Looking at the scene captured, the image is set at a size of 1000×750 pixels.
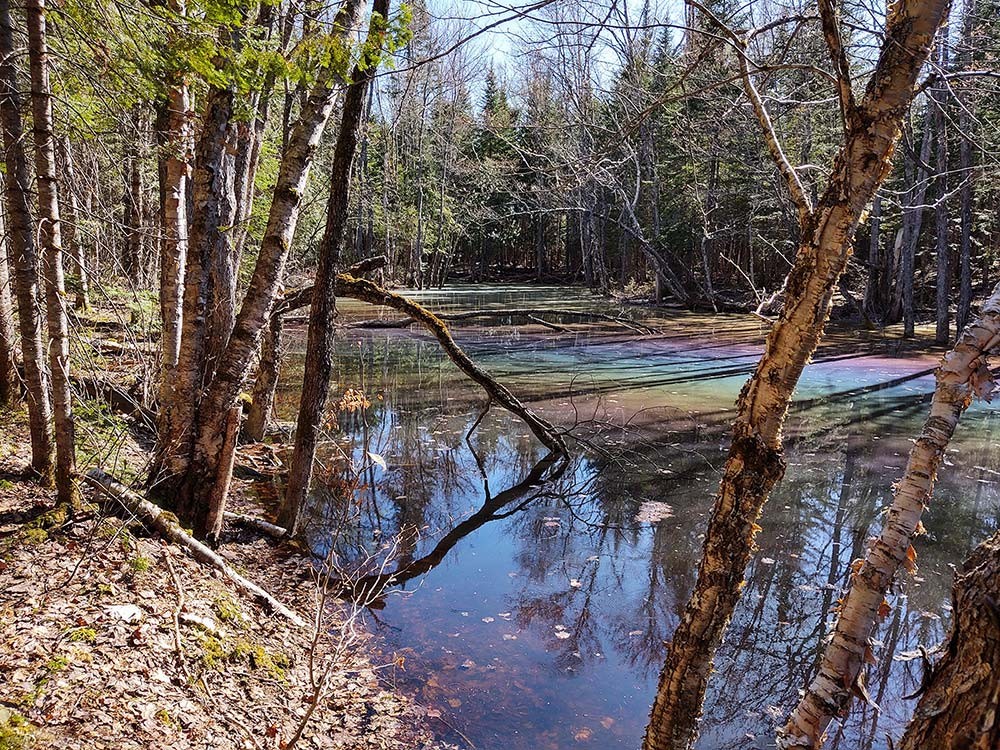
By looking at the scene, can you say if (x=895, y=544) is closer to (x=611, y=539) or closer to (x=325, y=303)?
(x=325, y=303)

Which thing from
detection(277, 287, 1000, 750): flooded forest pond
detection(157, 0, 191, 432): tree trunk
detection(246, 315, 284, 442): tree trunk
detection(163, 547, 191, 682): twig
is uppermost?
detection(157, 0, 191, 432): tree trunk

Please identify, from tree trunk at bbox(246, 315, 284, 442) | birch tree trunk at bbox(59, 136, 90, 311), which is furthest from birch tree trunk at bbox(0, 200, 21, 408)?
tree trunk at bbox(246, 315, 284, 442)

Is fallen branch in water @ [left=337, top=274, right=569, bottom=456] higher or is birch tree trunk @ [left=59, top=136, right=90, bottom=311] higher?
birch tree trunk @ [left=59, top=136, right=90, bottom=311]

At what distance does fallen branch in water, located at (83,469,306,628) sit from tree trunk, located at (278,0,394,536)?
53.6 inches

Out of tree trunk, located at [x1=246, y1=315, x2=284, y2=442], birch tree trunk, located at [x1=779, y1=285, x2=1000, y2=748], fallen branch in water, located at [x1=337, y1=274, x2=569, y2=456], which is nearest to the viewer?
birch tree trunk, located at [x1=779, y1=285, x2=1000, y2=748]

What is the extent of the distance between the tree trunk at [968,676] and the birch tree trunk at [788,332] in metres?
1.25

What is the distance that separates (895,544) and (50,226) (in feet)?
15.2

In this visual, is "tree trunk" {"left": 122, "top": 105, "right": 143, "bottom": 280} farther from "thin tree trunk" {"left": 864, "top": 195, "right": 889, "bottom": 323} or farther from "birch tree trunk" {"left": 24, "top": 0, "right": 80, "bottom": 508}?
"thin tree trunk" {"left": 864, "top": 195, "right": 889, "bottom": 323}

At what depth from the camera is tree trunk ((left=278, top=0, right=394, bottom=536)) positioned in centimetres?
552

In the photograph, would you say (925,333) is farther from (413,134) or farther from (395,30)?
(413,134)

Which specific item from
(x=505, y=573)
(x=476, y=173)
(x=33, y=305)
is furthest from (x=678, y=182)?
(x=33, y=305)

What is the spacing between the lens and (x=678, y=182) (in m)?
32.9

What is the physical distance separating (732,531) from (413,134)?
40179 millimetres

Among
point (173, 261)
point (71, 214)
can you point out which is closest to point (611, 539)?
point (173, 261)
